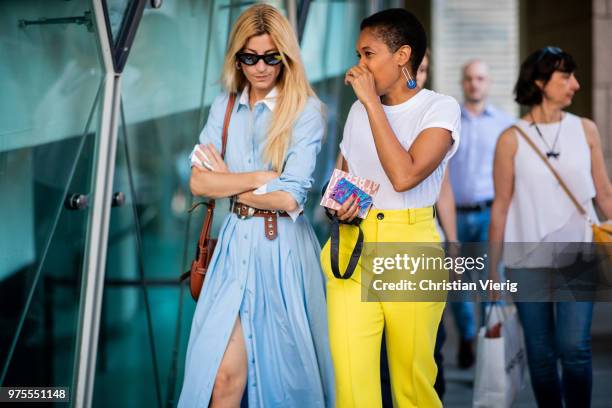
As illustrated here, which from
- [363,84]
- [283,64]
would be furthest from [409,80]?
[283,64]

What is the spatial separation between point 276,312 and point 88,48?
1.51 meters

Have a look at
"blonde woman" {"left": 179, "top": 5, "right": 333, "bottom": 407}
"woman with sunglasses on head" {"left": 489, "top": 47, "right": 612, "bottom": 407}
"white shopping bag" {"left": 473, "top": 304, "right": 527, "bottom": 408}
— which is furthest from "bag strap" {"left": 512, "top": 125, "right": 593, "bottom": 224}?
"blonde woman" {"left": 179, "top": 5, "right": 333, "bottom": 407}

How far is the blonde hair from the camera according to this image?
12.4 feet

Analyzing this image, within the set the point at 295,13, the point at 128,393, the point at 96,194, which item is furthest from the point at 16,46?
the point at 295,13

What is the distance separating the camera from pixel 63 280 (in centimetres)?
436

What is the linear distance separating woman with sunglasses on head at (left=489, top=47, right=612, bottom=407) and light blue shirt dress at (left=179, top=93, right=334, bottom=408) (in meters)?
1.19

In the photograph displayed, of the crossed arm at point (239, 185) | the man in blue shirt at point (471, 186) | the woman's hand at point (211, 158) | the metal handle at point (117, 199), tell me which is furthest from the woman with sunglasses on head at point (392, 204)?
the man in blue shirt at point (471, 186)

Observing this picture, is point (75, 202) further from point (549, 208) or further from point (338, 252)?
point (549, 208)

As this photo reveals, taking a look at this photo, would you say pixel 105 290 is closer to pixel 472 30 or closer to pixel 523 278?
pixel 523 278

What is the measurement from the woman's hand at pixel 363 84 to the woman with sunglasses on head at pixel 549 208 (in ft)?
4.80

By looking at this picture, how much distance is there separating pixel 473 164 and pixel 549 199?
7.56 feet

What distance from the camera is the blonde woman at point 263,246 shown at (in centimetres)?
373

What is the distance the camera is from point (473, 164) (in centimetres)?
687

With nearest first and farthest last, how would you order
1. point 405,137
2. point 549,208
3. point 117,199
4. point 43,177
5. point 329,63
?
1. point 405,137
2. point 43,177
3. point 549,208
4. point 117,199
5. point 329,63
